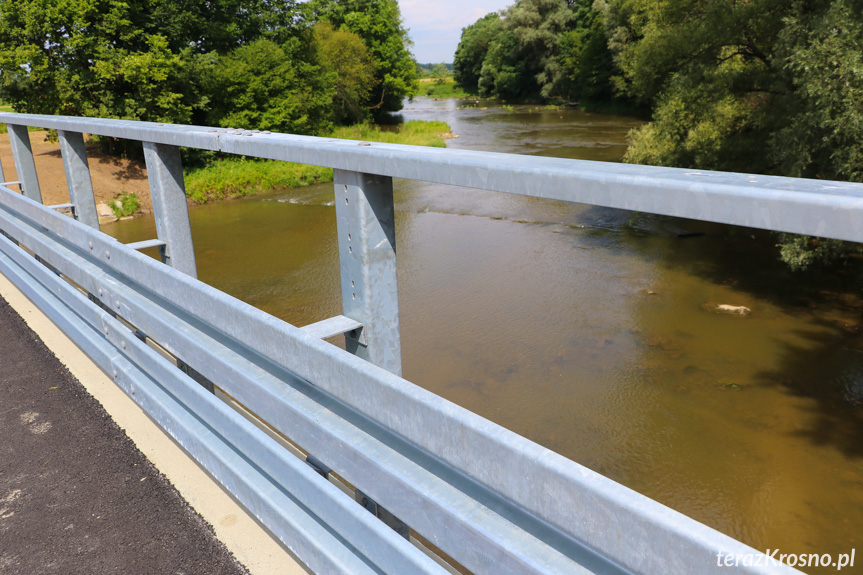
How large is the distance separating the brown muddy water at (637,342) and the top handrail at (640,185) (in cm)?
560

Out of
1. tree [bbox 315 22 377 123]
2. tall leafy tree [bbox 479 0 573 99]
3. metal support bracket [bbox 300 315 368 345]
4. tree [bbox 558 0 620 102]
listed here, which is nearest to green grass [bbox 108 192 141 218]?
tree [bbox 315 22 377 123]

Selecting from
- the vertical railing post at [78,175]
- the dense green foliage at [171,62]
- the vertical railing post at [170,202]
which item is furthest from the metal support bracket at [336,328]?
the dense green foliage at [171,62]

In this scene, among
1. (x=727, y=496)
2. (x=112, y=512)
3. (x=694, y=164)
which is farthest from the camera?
(x=694, y=164)

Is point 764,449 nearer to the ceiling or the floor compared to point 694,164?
nearer to the floor

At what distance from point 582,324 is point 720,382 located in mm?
2540

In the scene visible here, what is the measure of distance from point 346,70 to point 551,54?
3002cm

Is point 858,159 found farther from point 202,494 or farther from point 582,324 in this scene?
point 202,494

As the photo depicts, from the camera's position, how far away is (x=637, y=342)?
994cm

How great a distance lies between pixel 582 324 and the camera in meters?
10.7

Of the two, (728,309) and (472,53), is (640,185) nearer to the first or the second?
(728,309)

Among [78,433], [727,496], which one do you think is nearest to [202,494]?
[78,433]

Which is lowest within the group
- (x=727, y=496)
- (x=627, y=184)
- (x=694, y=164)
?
(x=727, y=496)

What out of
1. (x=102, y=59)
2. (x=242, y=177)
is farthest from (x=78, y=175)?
(x=102, y=59)

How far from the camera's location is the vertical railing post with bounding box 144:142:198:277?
300 cm
